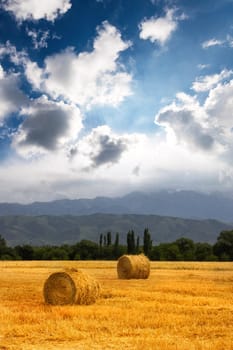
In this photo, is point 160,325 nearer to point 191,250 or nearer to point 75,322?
point 75,322

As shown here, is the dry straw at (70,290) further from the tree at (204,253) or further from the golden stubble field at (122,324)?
the tree at (204,253)

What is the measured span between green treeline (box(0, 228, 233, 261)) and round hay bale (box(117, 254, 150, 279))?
165 feet

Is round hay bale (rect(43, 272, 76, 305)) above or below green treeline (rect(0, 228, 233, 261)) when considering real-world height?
below

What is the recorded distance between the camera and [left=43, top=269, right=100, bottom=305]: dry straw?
18219 millimetres

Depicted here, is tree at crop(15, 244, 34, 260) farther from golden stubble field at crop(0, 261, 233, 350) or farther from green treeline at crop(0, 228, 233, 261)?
golden stubble field at crop(0, 261, 233, 350)

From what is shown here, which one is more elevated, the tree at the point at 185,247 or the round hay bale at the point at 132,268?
the tree at the point at 185,247

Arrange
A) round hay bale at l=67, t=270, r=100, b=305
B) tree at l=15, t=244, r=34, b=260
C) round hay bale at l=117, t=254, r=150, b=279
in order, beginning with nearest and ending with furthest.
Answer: round hay bale at l=67, t=270, r=100, b=305, round hay bale at l=117, t=254, r=150, b=279, tree at l=15, t=244, r=34, b=260

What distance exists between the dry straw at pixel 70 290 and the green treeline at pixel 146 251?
65246mm

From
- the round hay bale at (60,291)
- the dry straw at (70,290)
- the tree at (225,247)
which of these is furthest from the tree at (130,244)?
the round hay bale at (60,291)

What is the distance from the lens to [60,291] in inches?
726

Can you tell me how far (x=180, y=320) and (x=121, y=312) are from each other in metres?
2.09

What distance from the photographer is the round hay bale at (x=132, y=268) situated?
32781mm

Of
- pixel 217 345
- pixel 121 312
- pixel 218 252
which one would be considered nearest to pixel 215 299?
pixel 121 312

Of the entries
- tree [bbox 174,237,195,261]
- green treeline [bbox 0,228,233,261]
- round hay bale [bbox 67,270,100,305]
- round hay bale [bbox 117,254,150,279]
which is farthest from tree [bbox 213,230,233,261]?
round hay bale [bbox 67,270,100,305]
